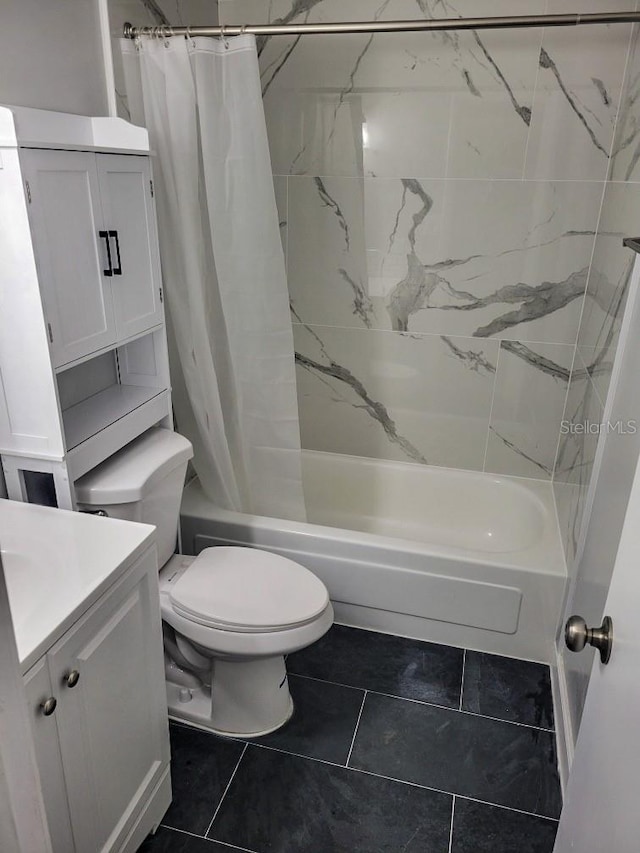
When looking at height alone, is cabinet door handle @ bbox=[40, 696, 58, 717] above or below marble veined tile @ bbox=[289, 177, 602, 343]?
below

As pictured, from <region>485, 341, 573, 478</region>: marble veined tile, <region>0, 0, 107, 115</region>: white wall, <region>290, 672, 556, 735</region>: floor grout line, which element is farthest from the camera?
<region>485, 341, 573, 478</region>: marble veined tile

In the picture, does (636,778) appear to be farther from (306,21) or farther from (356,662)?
(306,21)

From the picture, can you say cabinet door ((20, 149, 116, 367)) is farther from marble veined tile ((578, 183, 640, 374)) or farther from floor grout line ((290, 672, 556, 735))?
marble veined tile ((578, 183, 640, 374))

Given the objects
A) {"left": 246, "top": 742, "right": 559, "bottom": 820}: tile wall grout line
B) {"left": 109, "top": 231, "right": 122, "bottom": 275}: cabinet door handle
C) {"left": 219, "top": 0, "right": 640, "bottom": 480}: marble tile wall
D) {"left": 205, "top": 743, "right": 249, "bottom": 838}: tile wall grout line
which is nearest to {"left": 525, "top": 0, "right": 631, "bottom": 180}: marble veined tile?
{"left": 219, "top": 0, "right": 640, "bottom": 480}: marble tile wall

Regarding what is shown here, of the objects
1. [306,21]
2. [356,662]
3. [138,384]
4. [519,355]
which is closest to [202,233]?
[138,384]

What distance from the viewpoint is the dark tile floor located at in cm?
164

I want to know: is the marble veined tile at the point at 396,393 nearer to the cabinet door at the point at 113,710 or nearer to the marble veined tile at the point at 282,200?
the marble veined tile at the point at 282,200

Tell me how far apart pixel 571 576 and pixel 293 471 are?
101 cm

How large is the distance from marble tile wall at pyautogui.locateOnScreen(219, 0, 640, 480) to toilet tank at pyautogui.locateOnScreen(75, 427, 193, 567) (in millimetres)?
1129

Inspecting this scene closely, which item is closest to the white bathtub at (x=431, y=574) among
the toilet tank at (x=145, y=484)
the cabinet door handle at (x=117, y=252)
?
the toilet tank at (x=145, y=484)

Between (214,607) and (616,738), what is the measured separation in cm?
116

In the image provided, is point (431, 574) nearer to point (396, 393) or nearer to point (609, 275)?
point (396, 393)

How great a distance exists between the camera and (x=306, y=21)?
246 centimetres

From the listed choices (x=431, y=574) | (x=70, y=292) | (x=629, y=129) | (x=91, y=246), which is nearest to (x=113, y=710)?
(x=70, y=292)
